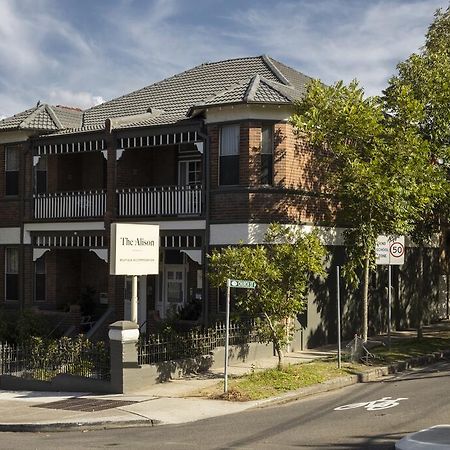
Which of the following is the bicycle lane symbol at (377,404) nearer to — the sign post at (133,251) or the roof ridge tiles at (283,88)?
the sign post at (133,251)

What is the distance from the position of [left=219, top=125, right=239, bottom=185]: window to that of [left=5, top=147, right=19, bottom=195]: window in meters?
8.36

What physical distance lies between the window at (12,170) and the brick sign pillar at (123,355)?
11672 millimetres

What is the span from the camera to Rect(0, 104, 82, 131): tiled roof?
2473 cm

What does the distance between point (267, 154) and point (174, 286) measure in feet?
19.5

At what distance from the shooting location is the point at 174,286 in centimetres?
2366

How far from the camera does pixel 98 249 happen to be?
22.6 m

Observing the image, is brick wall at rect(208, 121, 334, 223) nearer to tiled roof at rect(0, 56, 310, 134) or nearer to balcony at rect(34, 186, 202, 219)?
balcony at rect(34, 186, 202, 219)

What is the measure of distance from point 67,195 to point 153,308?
4604 mm

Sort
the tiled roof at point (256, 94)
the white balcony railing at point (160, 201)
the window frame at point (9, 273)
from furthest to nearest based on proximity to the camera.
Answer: the window frame at point (9, 273)
the white balcony railing at point (160, 201)
the tiled roof at point (256, 94)

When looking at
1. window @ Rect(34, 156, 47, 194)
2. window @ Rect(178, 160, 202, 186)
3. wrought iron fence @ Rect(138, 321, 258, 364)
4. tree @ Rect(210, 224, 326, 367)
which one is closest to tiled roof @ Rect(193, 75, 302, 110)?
window @ Rect(178, 160, 202, 186)

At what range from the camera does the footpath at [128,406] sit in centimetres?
1230

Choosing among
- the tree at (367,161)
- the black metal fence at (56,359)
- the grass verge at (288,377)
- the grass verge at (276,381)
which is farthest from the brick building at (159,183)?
the black metal fence at (56,359)

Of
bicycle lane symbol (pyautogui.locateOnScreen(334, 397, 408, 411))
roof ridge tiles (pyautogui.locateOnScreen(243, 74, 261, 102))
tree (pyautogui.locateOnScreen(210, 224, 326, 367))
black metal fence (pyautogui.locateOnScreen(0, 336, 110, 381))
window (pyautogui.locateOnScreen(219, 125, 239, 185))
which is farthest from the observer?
window (pyautogui.locateOnScreen(219, 125, 239, 185))

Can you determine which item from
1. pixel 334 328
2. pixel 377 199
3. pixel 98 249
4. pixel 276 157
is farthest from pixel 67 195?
pixel 377 199
